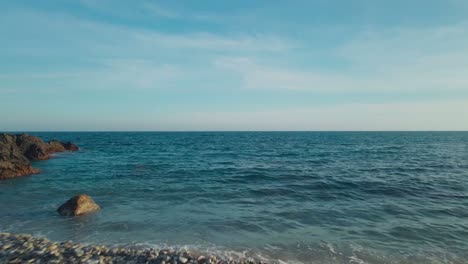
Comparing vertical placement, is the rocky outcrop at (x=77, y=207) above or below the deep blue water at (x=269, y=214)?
above

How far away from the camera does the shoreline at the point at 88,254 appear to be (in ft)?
27.6

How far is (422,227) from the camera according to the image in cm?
1208

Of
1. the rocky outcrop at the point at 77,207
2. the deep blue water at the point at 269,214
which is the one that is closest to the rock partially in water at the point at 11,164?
the deep blue water at the point at 269,214

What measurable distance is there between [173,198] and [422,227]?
12.4 m

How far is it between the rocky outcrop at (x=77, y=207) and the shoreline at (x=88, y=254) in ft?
11.0

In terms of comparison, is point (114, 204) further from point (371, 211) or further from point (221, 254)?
point (371, 211)

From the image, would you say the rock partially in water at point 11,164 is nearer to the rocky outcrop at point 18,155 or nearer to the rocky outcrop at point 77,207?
the rocky outcrop at point 18,155

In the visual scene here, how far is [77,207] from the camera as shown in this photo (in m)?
13.2

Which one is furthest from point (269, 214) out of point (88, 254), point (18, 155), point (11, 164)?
point (18, 155)

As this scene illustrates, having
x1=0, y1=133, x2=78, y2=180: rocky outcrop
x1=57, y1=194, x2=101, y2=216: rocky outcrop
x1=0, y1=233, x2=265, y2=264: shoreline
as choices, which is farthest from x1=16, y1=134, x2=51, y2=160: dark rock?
x1=0, y1=233, x2=265, y2=264: shoreline

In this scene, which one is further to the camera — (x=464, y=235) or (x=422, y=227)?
A: (x=422, y=227)

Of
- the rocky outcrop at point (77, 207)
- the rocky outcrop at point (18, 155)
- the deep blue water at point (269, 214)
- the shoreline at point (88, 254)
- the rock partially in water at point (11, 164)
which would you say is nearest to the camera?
the shoreline at point (88, 254)

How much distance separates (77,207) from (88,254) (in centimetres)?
516

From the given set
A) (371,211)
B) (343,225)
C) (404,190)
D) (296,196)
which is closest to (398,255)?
(343,225)
